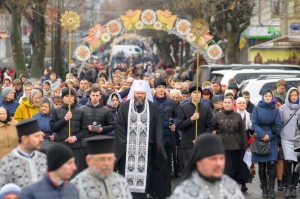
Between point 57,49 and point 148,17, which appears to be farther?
point 57,49

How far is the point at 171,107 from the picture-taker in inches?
569

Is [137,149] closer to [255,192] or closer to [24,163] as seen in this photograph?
[255,192]

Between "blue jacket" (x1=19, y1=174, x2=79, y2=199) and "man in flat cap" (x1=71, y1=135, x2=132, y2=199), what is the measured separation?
269 millimetres

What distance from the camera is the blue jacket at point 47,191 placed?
6465 mm

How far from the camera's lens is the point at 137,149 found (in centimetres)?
1274

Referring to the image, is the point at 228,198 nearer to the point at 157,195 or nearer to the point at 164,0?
the point at 157,195

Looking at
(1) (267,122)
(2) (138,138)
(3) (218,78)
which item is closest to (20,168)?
(2) (138,138)

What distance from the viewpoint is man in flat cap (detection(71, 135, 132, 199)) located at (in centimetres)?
682

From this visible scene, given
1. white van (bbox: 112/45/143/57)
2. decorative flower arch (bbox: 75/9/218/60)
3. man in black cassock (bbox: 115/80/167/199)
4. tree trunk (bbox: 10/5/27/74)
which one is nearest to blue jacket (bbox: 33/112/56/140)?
man in black cassock (bbox: 115/80/167/199)

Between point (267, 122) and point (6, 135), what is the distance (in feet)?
14.2

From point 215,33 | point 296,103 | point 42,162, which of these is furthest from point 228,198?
point 215,33

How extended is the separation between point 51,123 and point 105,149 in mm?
6132

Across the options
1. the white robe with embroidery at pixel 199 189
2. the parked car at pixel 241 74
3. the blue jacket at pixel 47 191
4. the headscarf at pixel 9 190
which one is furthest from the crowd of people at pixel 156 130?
the parked car at pixel 241 74

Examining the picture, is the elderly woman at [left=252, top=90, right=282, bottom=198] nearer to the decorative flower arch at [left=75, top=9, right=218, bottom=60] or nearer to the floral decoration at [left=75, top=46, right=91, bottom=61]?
the decorative flower arch at [left=75, top=9, right=218, bottom=60]
